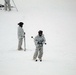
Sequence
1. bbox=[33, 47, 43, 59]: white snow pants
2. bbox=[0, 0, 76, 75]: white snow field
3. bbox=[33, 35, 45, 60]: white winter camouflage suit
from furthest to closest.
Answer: bbox=[33, 47, 43, 59]: white snow pants → bbox=[33, 35, 45, 60]: white winter camouflage suit → bbox=[0, 0, 76, 75]: white snow field

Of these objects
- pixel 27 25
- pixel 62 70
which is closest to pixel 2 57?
pixel 62 70

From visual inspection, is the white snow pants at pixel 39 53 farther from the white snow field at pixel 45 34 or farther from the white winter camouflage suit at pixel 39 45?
the white snow field at pixel 45 34

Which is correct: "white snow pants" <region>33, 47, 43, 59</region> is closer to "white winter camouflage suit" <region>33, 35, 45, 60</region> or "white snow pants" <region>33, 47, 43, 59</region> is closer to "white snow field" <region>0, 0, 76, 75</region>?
"white winter camouflage suit" <region>33, 35, 45, 60</region>

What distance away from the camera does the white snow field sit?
1232 centimetres

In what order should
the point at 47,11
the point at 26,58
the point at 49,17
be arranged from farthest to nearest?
the point at 47,11 < the point at 49,17 < the point at 26,58

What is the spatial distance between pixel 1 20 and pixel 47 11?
4.95 m

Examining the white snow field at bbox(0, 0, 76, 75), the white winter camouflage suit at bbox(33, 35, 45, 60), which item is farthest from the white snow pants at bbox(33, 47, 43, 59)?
the white snow field at bbox(0, 0, 76, 75)

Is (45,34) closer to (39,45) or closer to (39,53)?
(39,53)

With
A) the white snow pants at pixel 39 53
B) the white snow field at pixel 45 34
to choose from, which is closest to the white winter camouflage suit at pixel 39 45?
the white snow pants at pixel 39 53

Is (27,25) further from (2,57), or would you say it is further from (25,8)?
(2,57)

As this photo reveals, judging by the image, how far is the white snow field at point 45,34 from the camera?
485 inches

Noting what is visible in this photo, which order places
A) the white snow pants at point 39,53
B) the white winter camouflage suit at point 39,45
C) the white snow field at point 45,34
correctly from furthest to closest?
the white snow pants at point 39,53
the white winter camouflage suit at point 39,45
the white snow field at point 45,34

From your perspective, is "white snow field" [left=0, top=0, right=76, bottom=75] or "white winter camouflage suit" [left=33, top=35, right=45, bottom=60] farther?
"white winter camouflage suit" [left=33, top=35, right=45, bottom=60]

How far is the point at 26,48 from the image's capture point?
53.7 feet
